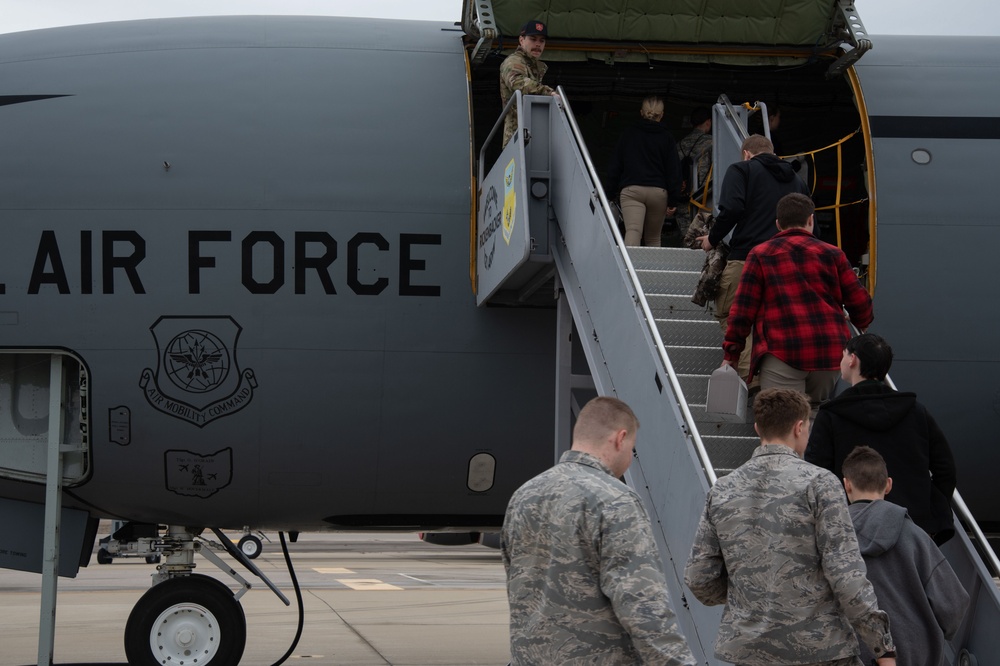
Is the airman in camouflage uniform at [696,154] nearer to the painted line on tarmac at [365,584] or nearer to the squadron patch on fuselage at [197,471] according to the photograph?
the squadron patch on fuselage at [197,471]

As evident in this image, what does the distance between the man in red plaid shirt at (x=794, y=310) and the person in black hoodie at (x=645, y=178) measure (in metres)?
2.73

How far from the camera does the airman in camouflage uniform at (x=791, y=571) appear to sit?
4.45m

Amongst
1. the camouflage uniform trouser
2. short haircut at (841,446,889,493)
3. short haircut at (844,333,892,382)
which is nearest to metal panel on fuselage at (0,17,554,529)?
short haircut at (844,333,892,382)

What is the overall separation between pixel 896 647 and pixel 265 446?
5.30 meters

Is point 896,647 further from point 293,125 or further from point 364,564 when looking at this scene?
point 364,564

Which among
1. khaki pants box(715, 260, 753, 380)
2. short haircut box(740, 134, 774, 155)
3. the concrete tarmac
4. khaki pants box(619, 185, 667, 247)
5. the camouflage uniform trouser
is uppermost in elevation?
short haircut box(740, 134, 774, 155)

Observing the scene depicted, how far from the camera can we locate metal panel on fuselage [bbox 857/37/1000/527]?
9.11m

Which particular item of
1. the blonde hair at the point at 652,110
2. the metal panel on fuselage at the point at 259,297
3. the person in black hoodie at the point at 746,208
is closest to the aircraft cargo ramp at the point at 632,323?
the person in black hoodie at the point at 746,208

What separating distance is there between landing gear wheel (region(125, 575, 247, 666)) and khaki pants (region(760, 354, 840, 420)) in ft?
16.4

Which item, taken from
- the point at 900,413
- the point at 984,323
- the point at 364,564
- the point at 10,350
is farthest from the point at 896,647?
the point at 364,564

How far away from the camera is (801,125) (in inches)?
444

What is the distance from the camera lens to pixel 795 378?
6.17 metres

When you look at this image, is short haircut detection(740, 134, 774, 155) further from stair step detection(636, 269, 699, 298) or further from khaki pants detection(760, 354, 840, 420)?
khaki pants detection(760, 354, 840, 420)

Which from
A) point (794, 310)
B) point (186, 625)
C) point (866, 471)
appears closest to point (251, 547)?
point (186, 625)
